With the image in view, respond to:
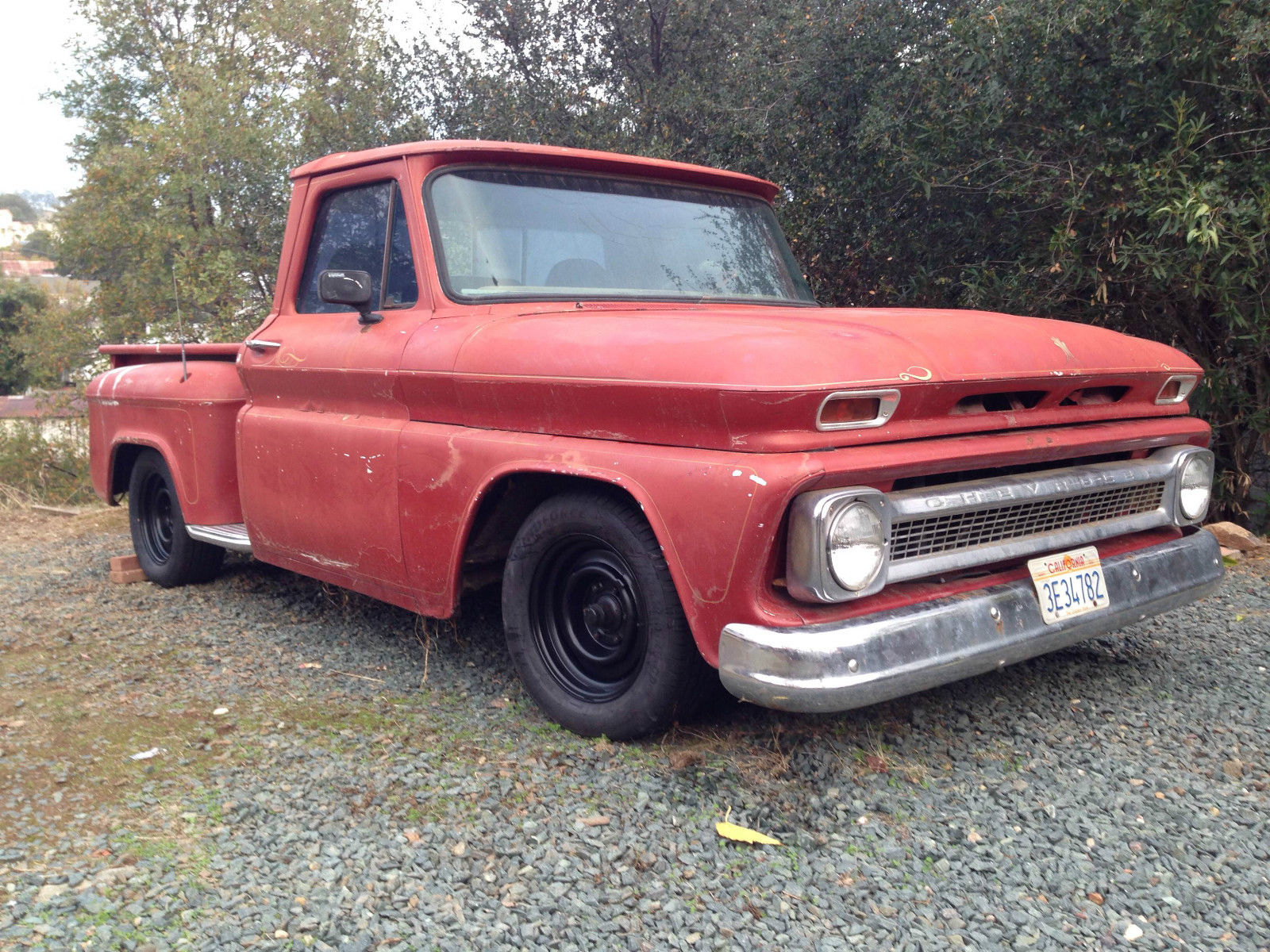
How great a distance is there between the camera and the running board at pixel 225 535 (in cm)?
435

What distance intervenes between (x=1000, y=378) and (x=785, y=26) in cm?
634

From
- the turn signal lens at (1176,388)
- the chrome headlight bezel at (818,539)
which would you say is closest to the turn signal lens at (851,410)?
the chrome headlight bezel at (818,539)

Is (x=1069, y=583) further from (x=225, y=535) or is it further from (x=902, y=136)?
(x=902, y=136)

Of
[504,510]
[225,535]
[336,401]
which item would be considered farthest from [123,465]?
[504,510]

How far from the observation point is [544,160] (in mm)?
3635

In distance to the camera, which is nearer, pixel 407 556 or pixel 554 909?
pixel 554 909

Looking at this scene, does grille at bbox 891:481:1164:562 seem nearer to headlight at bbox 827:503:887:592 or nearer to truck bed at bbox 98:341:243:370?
headlight at bbox 827:503:887:592

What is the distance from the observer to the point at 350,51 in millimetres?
16094

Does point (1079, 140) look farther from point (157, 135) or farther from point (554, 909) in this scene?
point (157, 135)

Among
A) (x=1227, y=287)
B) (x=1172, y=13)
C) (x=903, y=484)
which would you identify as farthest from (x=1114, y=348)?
(x=1172, y=13)

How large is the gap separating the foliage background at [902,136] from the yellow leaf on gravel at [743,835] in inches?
153

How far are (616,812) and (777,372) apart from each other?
119cm

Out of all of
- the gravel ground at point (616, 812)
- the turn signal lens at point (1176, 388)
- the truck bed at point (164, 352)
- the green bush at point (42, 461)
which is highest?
the truck bed at point (164, 352)

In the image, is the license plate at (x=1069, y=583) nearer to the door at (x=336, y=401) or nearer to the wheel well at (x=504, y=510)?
the wheel well at (x=504, y=510)
